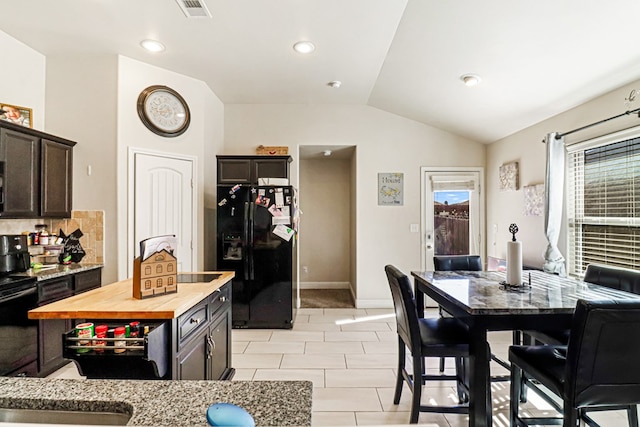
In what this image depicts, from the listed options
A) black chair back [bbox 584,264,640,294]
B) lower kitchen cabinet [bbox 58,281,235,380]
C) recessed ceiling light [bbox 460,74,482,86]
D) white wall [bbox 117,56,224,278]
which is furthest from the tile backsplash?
black chair back [bbox 584,264,640,294]

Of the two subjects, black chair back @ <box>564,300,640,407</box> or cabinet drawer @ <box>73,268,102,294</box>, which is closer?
black chair back @ <box>564,300,640,407</box>

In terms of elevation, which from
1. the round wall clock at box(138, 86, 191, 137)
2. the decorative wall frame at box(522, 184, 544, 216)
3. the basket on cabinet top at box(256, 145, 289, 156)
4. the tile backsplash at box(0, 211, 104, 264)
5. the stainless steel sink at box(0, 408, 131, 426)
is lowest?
the stainless steel sink at box(0, 408, 131, 426)

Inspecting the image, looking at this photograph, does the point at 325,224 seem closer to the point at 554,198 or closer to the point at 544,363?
the point at 554,198

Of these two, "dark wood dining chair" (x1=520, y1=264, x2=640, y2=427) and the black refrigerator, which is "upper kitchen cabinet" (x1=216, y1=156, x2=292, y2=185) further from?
"dark wood dining chair" (x1=520, y1=264, x2=640, y2=427)

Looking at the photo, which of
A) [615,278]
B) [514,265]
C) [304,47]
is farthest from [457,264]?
[304,47]

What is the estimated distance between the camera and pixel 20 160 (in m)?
2.80

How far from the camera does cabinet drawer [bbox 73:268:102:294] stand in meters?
2.96

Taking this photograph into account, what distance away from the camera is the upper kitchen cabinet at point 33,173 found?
269 cm

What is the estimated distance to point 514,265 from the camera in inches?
88.7

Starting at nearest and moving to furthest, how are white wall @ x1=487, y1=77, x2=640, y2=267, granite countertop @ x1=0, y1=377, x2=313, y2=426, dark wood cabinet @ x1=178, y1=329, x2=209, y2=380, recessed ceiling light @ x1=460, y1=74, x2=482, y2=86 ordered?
granite countertop @ x1=0, y1=377, x2=313, y2=426 → dark wood cabinet @ x1=178, y1=329, x2=209, y2=380 → white wall @ x1=487, y1=77, x2=640, y2=267 → recessed ceiling light @ x1=460, y1=74, x2=482, y2=86

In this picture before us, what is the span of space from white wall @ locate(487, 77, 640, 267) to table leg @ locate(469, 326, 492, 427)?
7.25 ft

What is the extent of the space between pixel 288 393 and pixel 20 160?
3283 mm

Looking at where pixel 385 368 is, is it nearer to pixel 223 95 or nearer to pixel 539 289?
pixel 539 289

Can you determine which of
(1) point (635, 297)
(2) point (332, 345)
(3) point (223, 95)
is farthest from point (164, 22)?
(1) point (635, 297)
